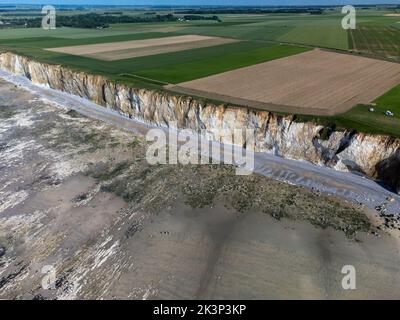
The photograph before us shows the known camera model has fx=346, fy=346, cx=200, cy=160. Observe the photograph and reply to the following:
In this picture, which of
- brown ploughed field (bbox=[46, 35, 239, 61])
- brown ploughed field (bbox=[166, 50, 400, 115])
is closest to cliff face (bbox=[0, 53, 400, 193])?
brown ploughed field (bbox=[166, 50, 400, 115])

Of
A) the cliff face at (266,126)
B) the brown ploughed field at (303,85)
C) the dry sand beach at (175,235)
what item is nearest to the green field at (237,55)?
the cliff face at (266,126)

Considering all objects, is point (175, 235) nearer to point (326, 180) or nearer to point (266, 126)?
point (326, 180)

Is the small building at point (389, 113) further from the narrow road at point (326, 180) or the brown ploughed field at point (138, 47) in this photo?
the brown ploughed field at point (138, 47)

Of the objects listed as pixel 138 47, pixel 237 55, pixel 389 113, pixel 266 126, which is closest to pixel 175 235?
pixel 266 126

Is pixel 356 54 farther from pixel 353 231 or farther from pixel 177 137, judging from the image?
pixel 353 231

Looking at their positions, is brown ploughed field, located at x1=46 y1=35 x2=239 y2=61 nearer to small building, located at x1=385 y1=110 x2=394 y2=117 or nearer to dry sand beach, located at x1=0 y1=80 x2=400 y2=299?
dry sand beach, located at x1=0 y1=80 x2=400 y2=299

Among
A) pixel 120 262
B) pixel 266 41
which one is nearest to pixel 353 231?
pixel 120 262
